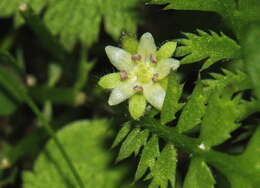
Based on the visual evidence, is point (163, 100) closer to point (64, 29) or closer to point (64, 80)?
point (64, 29)

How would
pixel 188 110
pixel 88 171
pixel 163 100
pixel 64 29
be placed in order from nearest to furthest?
pixel 188 110 < pixel 163 100 < pixel 88 171 < pixel 64 29

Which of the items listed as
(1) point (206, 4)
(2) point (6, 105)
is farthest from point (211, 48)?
(2) point (6, 105)

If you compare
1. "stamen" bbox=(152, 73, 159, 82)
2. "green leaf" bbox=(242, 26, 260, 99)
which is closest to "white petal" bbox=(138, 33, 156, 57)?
"stamen" bbox=(152, 73, 159, 82)

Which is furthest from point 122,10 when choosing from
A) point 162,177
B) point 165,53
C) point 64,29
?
point 162,177

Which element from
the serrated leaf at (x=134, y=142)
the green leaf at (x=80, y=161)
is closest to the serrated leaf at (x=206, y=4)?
the serrated leaf at (x=134, y=142)

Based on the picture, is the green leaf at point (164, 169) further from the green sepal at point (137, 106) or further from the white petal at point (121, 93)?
the white petal at point (121, 93)
